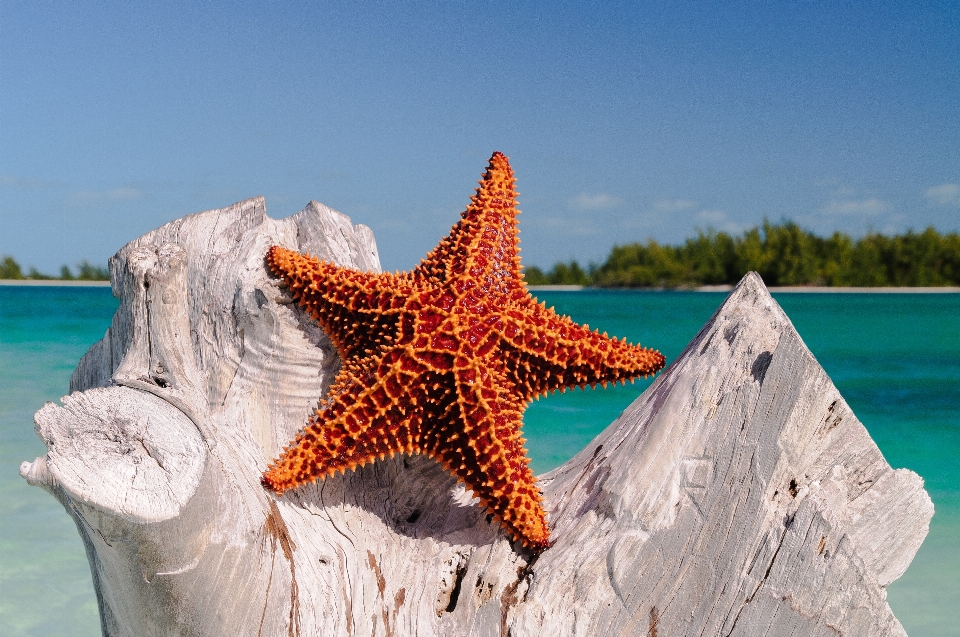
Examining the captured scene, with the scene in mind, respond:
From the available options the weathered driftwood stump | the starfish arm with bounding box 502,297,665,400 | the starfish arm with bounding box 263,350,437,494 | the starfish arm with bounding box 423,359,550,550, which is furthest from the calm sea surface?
the starfish arm with bounding box 423,359,550,550

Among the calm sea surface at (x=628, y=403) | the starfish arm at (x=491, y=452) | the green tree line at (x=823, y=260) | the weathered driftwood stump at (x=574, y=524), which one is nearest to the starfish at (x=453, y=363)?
the starfish arm at (x=491, y=452)

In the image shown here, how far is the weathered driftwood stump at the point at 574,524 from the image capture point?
2613mm

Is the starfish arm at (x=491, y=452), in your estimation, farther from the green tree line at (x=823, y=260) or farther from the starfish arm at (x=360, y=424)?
the green tree line at (x=823, y=260)

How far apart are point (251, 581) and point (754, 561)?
1.82 m

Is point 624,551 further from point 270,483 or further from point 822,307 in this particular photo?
point 822,307

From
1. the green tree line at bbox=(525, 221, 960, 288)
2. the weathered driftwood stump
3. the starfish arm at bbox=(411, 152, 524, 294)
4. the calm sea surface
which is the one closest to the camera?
the weathered driftwood stump

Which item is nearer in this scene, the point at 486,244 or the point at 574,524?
the point at 574,524

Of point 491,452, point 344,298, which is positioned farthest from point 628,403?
point 491,452

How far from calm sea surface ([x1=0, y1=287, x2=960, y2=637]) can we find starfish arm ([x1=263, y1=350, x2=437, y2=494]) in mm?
4762

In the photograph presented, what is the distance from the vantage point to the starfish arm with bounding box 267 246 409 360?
352 cm

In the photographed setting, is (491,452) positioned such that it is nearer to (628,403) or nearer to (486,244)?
(486,244)

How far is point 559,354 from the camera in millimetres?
3543

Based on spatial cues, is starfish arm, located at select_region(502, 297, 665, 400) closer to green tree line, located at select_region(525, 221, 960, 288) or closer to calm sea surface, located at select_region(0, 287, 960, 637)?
calm sea surface, located at select_region(0, 287, 960, 637)

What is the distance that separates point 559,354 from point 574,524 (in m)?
0.76
